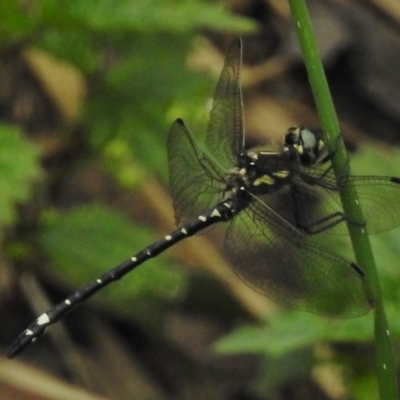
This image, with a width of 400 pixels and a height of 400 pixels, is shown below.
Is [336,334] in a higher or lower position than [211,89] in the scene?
lower

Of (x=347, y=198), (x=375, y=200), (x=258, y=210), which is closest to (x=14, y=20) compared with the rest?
(x=258, y=210)

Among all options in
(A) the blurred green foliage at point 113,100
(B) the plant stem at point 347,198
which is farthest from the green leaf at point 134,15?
(B) the plant stem at point 347,198

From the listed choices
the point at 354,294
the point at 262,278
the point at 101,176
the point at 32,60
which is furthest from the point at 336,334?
the point at 32,60

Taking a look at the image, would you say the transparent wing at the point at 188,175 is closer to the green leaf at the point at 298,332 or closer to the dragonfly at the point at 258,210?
the dragonfly at the point at 258,210

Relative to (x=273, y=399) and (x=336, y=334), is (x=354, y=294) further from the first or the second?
(x=273, y=399)

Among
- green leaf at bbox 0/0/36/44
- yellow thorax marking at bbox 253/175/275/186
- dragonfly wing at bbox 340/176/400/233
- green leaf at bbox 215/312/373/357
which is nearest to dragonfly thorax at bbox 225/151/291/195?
yellow thorax marking at bbox 253/175/275/186

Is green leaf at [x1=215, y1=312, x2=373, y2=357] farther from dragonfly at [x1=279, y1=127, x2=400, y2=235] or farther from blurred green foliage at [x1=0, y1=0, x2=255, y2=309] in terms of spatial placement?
blurred green foliage at [x1=0, y1=0, x2=255, y2=309]

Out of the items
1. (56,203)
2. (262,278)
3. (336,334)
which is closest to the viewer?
(262,278)
